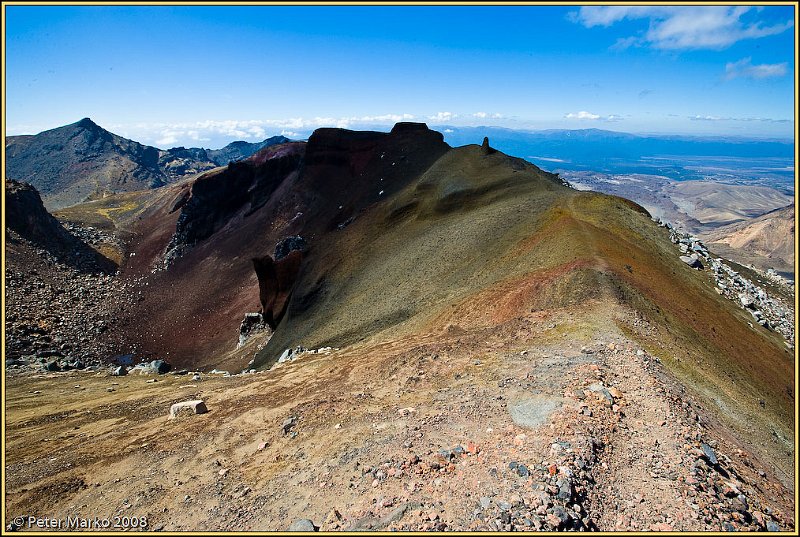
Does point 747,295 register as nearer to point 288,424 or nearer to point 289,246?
point 288,424

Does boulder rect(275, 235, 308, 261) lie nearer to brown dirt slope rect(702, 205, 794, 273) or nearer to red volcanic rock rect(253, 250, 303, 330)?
red volcanic rock rect(253, 250, 303, 330)

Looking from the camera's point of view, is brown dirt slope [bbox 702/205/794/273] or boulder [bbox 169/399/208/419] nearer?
boulder [bbox 169/399/208/419]

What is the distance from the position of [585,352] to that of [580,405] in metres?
5.06

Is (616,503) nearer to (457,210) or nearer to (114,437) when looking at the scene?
(114,437)

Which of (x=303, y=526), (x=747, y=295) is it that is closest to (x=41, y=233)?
(x=303, y=526)

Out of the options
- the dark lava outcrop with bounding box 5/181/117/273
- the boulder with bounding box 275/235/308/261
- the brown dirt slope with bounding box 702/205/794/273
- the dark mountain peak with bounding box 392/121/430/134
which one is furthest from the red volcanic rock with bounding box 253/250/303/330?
the brown dirt slope with bounding box 702/205/794/273

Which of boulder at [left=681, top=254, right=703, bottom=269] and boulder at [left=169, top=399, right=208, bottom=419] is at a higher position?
boulder at [left=681, top=254, right=703, bottom=269]

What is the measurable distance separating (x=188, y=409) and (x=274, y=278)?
37105mm

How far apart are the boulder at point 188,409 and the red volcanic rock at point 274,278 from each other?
3307 cm

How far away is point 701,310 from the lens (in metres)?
27.0

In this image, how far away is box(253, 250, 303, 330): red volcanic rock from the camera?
54.5 m

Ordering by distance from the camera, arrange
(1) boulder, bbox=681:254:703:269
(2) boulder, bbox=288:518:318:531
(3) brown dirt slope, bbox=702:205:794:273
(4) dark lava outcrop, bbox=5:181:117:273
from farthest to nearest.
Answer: (3) brown dirt slope, bbox=702:205:794:273 → (4) dark lava outcrop, bbox=5:181:117:273 → (1) boulder, bbox=681:254:703:269 → (2) boulder, bbox=288:518:318:531

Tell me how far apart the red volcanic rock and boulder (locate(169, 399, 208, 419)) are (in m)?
33.1

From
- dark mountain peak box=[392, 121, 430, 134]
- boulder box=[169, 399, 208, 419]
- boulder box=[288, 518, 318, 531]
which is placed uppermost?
dark mountain peak box=[392, 121, 430, 134]
